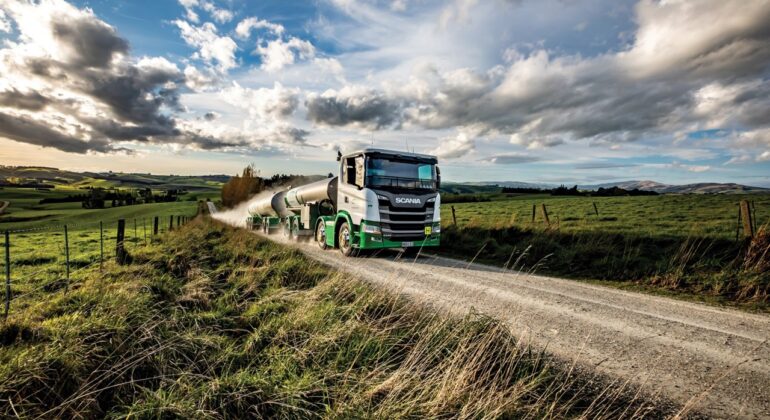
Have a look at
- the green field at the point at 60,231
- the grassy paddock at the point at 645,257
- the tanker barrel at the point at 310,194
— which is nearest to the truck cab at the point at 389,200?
the tanker barrel at the point at 310,194

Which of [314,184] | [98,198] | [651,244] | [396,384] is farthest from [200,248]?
[98,198]

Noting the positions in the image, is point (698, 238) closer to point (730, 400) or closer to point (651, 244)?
point (651, 244)

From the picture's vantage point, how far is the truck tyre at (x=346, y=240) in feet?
40.7

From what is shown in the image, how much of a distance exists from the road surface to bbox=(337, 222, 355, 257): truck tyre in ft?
11.9

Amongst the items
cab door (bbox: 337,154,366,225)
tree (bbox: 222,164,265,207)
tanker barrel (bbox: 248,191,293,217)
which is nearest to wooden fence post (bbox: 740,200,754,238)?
cab door (bbox: 337,154,366,225)

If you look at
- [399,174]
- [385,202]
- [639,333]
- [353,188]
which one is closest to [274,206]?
[353,188]

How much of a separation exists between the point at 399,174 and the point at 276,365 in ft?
30.2

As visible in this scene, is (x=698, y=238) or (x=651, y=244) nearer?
(x=698, y=238)

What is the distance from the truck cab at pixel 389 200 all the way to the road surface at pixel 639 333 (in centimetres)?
301

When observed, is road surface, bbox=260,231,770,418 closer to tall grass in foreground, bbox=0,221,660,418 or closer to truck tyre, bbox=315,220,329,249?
tall grass in foreground, bbox=0,221,660,418

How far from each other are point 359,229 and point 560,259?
6.27m

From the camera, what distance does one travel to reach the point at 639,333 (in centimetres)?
502

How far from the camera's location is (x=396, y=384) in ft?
9.95

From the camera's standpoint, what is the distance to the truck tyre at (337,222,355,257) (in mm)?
12414
